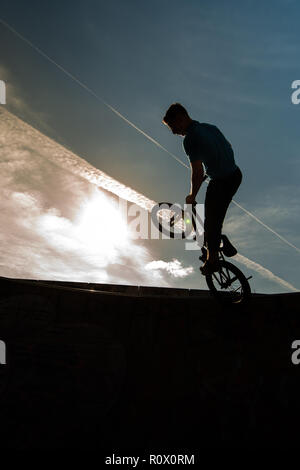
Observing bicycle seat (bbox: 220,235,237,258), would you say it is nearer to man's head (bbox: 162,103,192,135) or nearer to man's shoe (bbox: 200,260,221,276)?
man's shoe (bbox: 200,260,221,276)

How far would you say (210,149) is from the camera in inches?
165

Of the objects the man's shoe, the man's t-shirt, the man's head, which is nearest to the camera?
the man's t-shirt

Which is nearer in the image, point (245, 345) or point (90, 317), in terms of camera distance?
point (245, 345)

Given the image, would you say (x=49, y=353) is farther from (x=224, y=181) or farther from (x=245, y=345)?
(x=224, y=181)

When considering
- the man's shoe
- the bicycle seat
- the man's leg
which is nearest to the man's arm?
the man's leg

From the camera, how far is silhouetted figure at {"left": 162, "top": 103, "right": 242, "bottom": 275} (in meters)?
4.20

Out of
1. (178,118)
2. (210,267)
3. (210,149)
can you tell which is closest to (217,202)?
(210,149)

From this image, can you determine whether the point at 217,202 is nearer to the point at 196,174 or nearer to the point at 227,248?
the point at 196,174

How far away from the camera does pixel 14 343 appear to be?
4488 mm

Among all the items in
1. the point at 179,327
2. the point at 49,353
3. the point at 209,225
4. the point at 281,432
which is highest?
the point at 209,225

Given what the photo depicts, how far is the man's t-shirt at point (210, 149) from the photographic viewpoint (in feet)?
13.7

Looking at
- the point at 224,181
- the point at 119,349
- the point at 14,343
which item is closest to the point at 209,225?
the point at 224,181

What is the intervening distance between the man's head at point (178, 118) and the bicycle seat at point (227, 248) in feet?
5.24
